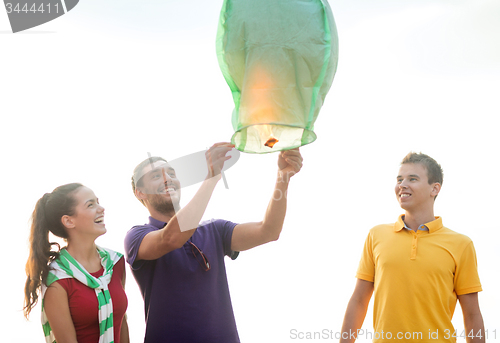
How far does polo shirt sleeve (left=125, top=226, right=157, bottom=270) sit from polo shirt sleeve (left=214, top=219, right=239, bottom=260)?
366mm

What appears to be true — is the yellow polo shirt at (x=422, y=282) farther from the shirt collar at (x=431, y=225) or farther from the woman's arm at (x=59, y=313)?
the woman's arm at (x=59, y=313)

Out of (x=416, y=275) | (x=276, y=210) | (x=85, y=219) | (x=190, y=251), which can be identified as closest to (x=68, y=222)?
(x=85, y=219)

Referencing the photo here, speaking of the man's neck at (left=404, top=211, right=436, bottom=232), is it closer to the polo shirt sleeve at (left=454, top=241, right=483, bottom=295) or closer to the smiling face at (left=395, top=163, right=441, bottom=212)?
the smiling face at (left=395, top=163, right=441, bottom=212)

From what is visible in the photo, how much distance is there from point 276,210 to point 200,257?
462 millimetres

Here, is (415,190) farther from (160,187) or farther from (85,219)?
(85,219)

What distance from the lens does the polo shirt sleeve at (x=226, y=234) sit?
2.42 metres

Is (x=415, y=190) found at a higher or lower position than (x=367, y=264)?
higher

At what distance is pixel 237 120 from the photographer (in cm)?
182

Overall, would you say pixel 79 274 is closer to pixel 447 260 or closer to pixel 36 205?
pixel 36 205

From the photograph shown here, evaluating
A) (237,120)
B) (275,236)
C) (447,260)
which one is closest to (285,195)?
(275,236)

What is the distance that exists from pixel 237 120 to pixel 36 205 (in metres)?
1.34

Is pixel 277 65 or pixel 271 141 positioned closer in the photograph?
pixel 277 65

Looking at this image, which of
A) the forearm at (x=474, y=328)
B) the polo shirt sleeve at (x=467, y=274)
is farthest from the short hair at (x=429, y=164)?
the forearm at (x=474, y=328)

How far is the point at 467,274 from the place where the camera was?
2.40m
